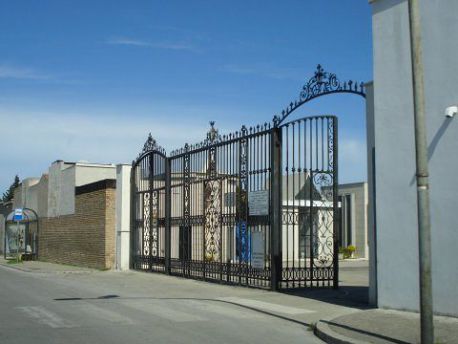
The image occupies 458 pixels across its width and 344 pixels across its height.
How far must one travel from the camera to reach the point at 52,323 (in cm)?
1065

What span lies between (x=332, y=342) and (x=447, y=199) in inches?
129

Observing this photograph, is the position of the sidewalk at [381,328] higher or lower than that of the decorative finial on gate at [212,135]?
lower

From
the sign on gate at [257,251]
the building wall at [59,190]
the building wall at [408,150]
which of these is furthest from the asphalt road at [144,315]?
the building wall at [59,190]

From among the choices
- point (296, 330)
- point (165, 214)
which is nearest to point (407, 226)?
point (296, 330)

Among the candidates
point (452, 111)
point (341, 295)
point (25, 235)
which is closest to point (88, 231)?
point (25, 235)

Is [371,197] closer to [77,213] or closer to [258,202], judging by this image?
[258,202]

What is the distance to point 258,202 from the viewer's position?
1706 cm

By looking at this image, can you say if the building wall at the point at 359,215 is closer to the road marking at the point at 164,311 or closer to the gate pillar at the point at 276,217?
the gate pillar at the point at 276,217

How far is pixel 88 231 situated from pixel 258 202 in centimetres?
1420

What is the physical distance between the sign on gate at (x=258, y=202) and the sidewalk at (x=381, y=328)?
227 inches

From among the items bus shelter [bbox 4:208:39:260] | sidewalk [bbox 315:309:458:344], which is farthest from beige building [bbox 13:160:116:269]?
sidewalk [bbox 315:309:458:344]

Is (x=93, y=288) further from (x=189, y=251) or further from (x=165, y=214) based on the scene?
(x=165, y=214)

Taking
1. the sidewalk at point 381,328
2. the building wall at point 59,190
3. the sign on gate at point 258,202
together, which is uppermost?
the building wall at point 59,190

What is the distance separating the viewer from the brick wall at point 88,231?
26.8m
